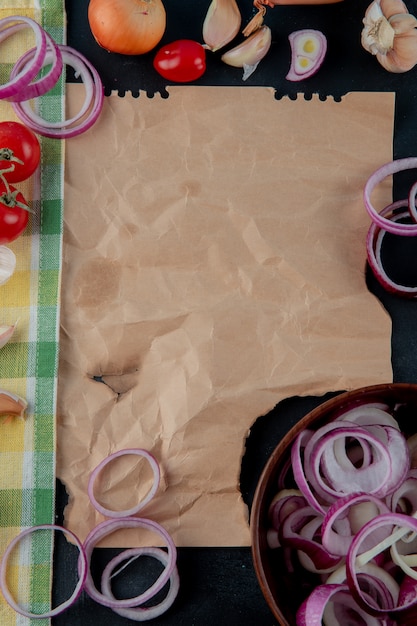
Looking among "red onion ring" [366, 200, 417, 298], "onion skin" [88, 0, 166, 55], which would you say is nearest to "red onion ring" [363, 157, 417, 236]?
"red onion ring" [366, 200, 417, 298]

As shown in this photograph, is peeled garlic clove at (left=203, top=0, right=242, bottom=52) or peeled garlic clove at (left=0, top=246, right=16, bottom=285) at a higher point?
peeled garlic clove at (left=203, top=0, right=242, bottom=52)

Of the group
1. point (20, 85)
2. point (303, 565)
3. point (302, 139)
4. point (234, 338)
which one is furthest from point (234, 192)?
point (303, 565)

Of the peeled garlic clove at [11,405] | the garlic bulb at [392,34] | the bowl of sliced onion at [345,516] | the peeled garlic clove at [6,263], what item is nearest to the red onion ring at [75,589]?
the peeled garlic clove at [11,405]

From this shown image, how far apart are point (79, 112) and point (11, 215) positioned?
0.78ft

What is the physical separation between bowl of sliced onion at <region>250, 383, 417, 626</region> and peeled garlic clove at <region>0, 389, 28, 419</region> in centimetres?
47

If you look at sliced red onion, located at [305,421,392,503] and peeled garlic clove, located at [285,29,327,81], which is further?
peeled garlic clove, located at [285,29,327,81]

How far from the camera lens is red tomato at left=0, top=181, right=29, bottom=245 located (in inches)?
49.7

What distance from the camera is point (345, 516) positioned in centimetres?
122

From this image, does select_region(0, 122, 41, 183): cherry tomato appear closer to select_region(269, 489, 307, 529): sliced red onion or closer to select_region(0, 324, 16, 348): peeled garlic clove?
select_region(0, 324, 16, 348): peeled garlic clove

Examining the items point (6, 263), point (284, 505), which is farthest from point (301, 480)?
point (6, 263)

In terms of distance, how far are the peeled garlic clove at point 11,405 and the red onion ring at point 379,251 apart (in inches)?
27.3

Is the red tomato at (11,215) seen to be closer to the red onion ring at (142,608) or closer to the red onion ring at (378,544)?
the red onion ring at (142,608)

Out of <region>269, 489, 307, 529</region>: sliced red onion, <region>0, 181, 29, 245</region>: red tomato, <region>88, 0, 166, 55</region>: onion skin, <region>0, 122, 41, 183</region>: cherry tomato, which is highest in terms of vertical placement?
<region>88, 0, 166, 55</region>: onion skin

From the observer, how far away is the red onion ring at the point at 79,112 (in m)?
1.33
